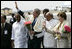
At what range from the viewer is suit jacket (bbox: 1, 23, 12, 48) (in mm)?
6438

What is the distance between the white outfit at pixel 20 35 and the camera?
6070 millimetres

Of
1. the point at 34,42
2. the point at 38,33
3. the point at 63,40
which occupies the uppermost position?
the point at 38,33

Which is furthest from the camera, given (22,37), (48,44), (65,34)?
(22,37)

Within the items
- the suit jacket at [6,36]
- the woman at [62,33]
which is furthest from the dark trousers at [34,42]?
the suit jacket at [6,36]

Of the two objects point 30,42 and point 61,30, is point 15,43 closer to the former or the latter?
point 30,42

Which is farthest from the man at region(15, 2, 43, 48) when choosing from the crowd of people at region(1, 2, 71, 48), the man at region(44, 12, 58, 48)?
the man at region(44, 12, 58, 48)

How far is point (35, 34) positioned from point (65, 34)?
2.94 feet

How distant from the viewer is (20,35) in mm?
6062

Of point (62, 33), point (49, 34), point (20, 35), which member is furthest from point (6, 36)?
point (62, 33)

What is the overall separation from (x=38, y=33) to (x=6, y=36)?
0.99 m

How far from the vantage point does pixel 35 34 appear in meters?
5.93

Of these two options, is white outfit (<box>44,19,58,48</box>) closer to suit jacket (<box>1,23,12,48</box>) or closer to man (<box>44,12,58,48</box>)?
man (<box>44,12,58,48</box>)

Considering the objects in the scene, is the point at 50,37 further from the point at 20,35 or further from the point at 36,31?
the point at 20,35

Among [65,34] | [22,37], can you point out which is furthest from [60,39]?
[22,37]
